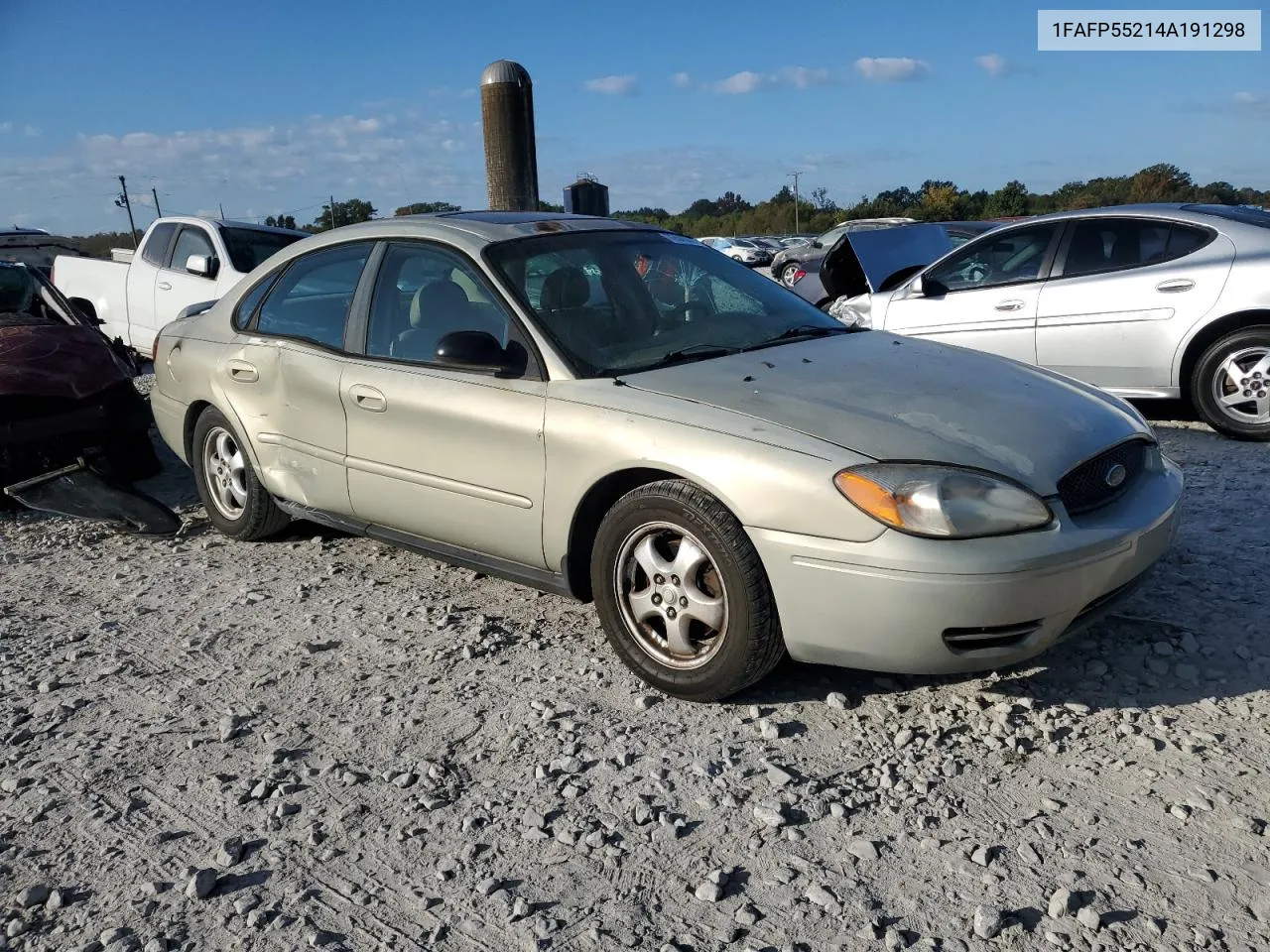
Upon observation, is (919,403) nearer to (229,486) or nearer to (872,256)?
(229,486)

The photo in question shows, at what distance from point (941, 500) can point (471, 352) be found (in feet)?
5.70

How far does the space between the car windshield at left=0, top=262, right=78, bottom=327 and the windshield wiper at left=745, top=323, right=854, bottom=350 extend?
17.6 feet

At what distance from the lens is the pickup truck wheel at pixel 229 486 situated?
5.30 metres

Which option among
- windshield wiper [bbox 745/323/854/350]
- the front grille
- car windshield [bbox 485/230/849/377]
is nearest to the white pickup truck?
car windshield [bbox 485/230/849/377]

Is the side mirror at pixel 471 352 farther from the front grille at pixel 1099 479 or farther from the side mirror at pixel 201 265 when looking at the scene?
the side mirror at pixel 201 265

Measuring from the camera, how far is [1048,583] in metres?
3.07

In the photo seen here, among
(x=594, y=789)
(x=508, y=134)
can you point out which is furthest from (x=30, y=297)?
(x=594, y=789)

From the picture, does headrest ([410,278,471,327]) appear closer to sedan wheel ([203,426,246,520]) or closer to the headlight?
sedan wheel ([203,426,246,520])

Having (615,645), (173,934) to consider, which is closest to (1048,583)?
(615,645)

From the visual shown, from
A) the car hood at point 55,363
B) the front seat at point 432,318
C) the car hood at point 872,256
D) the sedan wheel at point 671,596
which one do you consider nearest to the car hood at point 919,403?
the sedan wheel at point 671,596

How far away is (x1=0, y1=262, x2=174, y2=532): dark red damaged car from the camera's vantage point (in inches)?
230

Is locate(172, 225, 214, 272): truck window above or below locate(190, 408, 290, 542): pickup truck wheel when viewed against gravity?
above

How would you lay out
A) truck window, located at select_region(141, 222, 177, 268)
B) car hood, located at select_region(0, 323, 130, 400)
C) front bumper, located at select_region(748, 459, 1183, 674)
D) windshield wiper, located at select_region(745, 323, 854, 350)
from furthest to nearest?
truck window, located at select_region(141, 222, 177, 268) → car hood, located at select_region(0, 323, 130, 400) → windshield wiper, located at select_region(745, 323, 854, 350) → front bumper, located at select_region(748, 459, 1183, 674)

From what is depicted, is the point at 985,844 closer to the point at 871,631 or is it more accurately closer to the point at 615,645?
the point at 871,631
